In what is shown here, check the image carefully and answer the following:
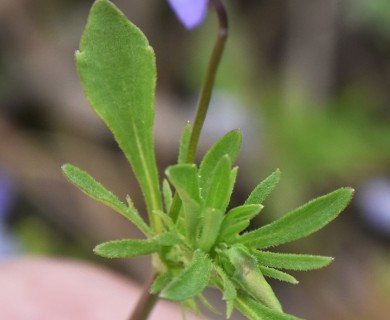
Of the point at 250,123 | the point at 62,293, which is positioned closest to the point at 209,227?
the point at 62,293

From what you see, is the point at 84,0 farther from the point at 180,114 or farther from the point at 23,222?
the point at 23,222

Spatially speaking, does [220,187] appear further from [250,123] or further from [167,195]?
[250,123]

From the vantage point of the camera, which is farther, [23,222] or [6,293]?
[23,222]

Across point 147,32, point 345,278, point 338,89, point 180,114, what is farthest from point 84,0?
point 345,278

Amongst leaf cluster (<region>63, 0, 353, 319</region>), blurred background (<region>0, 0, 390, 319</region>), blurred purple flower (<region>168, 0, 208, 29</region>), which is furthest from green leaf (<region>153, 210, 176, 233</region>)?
blurred background (<region>0, 0, 390, 319</region>)

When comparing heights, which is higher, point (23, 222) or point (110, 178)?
point (110, 178)
